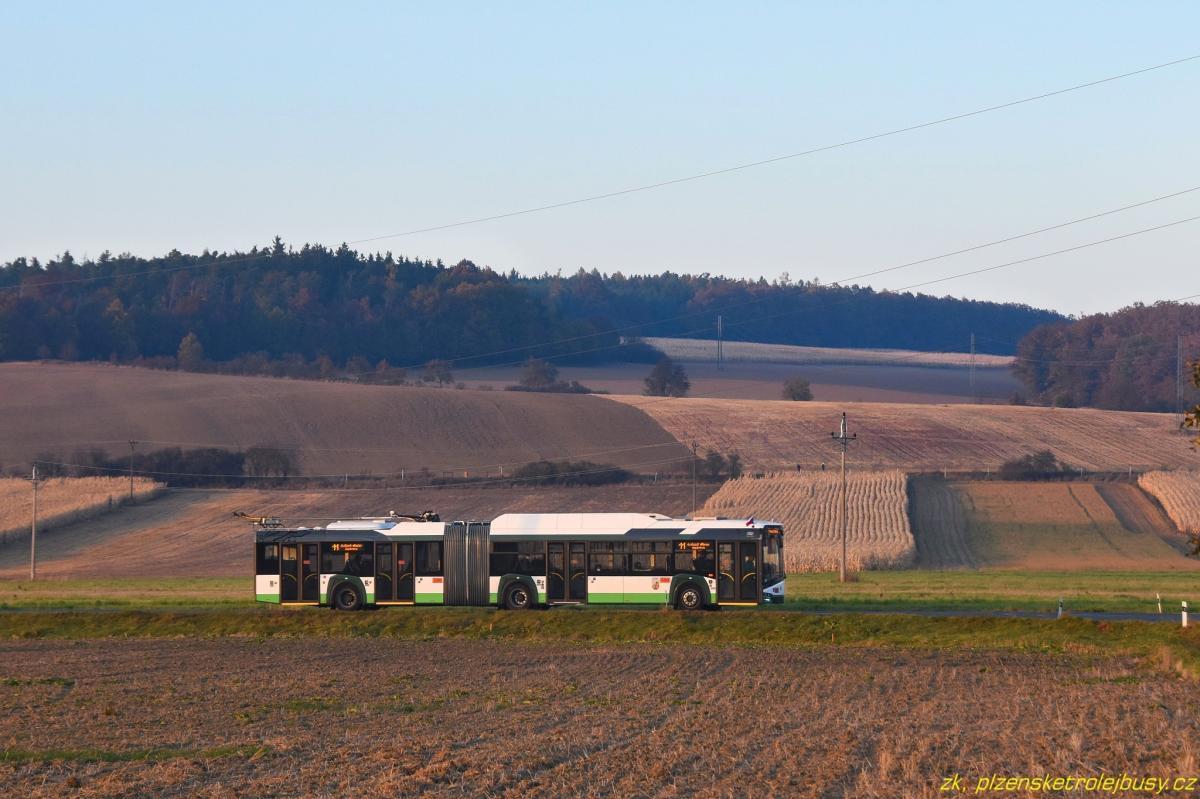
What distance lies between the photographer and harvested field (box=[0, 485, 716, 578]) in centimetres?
7194

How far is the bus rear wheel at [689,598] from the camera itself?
42312mm

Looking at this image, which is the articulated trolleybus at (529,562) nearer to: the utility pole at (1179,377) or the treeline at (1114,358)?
the utility pole at (1179,377)

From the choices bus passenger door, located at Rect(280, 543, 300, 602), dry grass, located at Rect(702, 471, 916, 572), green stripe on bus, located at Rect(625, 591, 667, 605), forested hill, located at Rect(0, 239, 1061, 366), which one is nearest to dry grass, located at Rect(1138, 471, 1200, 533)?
dry grass, located at Rect(702, 471, 916, 572)

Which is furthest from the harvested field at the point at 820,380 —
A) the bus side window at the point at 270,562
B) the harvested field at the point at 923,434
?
the bus side window at the point at 270,562

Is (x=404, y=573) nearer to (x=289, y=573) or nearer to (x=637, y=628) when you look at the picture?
(x=289, y=573)

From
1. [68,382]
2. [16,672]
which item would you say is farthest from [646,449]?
[16,672]

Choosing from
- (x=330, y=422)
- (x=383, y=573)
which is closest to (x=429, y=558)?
(x=383, y=573)

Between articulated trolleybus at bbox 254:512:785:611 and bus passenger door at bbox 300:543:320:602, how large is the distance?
0.03m

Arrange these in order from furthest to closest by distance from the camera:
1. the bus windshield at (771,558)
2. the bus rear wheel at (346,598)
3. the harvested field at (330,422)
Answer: the harvested field at (330,422), the bus rear wheel at (346,598), the bus windshield at (771,558)

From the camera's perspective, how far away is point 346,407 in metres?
120

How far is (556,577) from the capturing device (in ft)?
142

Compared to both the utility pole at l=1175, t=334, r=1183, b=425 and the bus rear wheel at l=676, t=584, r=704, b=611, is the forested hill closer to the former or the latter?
the utility pole at l=1175, t=334, r=1183, b=425

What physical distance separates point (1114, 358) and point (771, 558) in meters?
140

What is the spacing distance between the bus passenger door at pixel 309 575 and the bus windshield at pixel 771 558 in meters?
14.2
